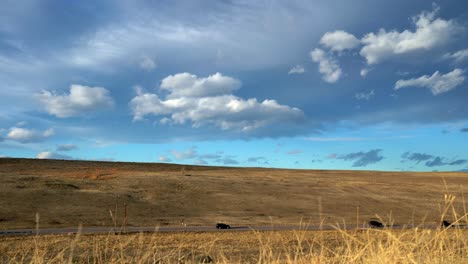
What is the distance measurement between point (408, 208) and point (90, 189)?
33.0 m

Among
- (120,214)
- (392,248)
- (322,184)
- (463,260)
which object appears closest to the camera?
(392,248)

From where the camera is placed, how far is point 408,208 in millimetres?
51938

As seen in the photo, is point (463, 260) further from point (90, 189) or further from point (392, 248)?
point (90, 189)

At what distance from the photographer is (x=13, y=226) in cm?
3341

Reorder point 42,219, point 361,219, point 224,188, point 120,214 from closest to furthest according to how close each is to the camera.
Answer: point 42,219 → point 120,214 → point 361,219 → point 224,188

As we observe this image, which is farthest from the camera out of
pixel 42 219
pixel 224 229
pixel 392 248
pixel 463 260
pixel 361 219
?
pixel 361 219

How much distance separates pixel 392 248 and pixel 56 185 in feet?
155

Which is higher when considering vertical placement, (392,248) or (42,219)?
(392,248)

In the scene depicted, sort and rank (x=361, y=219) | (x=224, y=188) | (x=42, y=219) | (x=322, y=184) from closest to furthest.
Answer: (x=42, y=219) → (x=361, y=219) → (x=224, y=188) → (x=322, y=184)

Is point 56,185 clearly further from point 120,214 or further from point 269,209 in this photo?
point 269,209

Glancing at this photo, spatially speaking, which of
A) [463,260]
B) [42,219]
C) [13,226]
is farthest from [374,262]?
[42,219]

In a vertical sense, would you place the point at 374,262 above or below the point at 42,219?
above

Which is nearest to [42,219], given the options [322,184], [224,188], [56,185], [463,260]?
[56,185]

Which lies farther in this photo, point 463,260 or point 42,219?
point 42,219
